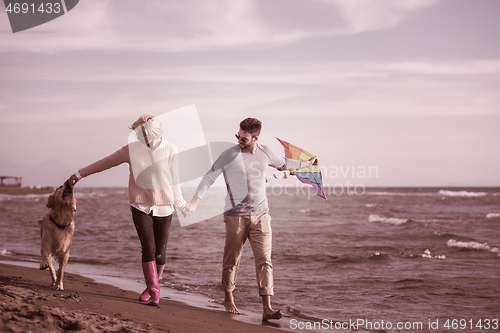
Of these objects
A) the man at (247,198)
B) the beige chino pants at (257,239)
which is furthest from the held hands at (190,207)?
the beige chino pants at (257,239)

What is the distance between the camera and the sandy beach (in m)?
3.02

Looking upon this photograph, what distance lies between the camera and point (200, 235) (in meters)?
14.5

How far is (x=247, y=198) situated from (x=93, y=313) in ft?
5.81

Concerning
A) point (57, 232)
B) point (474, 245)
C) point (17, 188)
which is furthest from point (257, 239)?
point (17, 188)

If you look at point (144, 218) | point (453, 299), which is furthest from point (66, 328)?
point (453, 299)

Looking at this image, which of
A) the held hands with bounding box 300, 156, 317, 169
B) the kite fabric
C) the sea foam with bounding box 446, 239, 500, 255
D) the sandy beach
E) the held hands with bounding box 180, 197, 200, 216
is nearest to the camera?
the sandy beach

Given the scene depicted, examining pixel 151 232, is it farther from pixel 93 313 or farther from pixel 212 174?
pixel 93 313

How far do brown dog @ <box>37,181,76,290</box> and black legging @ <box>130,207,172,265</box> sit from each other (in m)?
1.21

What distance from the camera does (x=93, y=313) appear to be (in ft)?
11.8

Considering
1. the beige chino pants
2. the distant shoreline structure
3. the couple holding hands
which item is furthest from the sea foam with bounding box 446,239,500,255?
the distant shoreline structure

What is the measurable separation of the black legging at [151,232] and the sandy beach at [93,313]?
567mm

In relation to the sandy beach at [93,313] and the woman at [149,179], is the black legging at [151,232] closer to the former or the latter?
the woman at [149,179]

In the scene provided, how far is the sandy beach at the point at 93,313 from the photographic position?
3.02m

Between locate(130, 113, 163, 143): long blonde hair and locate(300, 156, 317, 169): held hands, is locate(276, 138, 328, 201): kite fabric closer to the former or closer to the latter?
locate(300, 156, 317, 169): held hands
